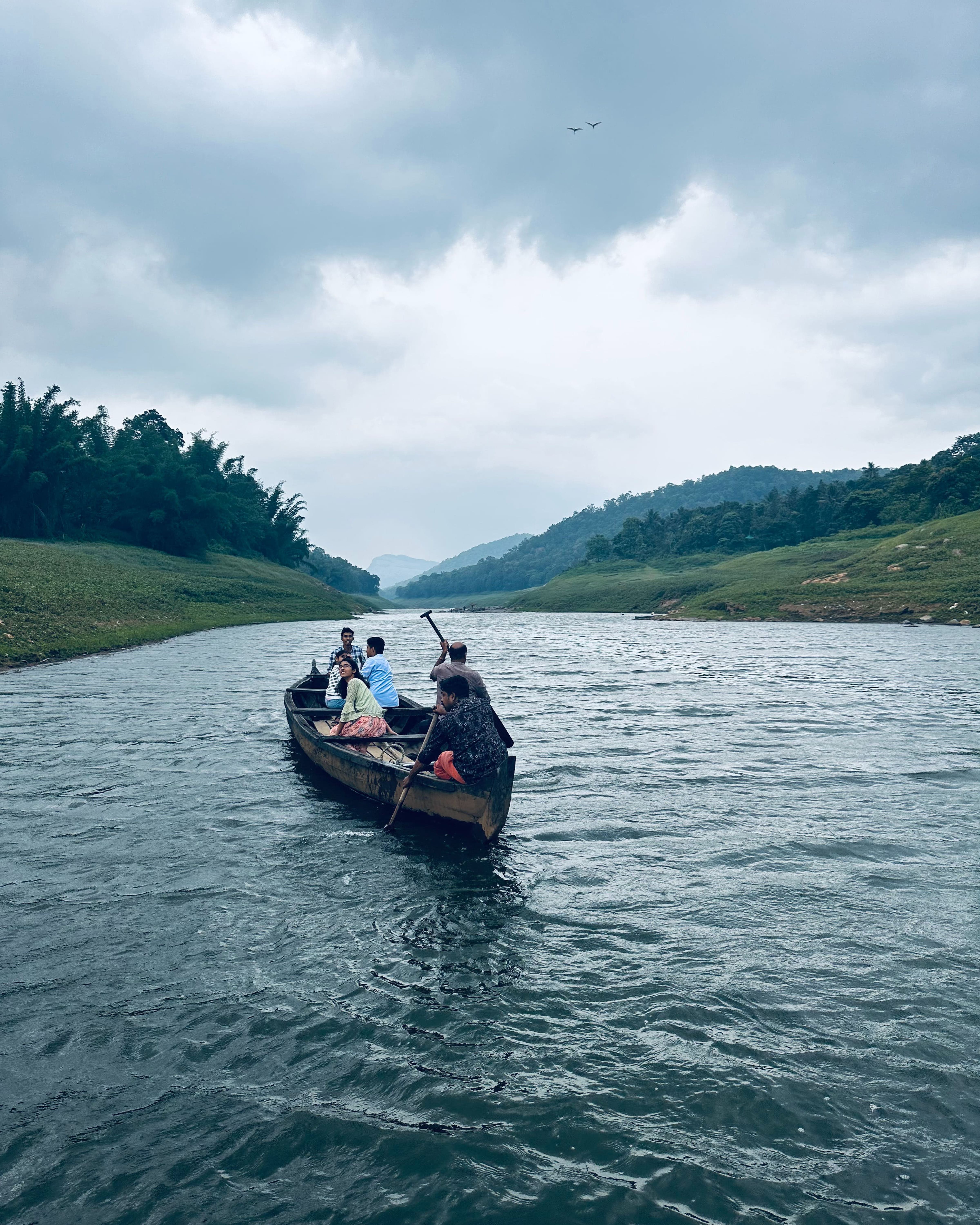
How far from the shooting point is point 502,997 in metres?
7.02

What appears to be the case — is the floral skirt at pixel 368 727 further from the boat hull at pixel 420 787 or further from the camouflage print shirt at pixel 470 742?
the camouflage print shirt at pixel 470 742

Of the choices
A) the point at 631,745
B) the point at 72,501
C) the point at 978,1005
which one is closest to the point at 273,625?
the point at 72,501

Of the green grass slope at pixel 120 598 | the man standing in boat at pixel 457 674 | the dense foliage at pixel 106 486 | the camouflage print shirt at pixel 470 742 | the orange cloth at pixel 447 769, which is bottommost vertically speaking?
the orange cloth at pixel 447 769

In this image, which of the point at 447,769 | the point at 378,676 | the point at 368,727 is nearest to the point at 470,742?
the point at 447,769

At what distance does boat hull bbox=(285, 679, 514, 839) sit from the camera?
10.6m

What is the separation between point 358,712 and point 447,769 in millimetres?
4492

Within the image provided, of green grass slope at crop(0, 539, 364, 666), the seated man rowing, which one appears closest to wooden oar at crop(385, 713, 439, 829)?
the seated man rowing

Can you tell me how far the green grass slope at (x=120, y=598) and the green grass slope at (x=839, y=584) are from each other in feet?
143

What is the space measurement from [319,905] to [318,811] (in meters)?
4.05

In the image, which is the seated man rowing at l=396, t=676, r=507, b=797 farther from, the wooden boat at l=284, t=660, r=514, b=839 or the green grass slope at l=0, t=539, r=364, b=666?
the green grass slope at l=0, t=539, r=364, b=666

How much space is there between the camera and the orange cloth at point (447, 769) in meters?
11.1

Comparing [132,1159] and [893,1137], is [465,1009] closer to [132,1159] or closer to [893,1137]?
[132,1159]

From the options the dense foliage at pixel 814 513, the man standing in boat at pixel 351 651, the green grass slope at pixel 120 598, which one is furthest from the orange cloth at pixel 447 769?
the dense foliage at pixel 814 513

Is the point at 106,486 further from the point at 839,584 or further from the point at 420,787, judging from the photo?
the point at 420,787
